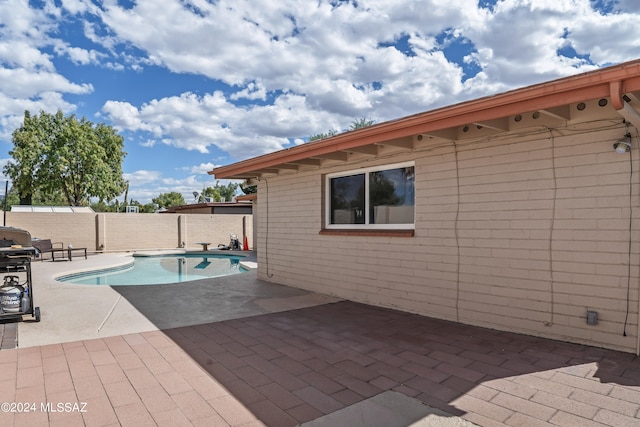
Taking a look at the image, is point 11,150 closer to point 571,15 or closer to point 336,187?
point 336,187

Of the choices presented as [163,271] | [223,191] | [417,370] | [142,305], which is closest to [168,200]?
[223,191]

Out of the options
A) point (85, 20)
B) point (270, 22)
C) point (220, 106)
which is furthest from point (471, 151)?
point (220, 106)

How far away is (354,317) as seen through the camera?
5473 millimetres

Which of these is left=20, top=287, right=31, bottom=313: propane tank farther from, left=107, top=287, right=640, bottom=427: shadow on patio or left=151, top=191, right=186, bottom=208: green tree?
left=151, top=191, right=186, bottom=208: green tree

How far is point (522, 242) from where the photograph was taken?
4.48m

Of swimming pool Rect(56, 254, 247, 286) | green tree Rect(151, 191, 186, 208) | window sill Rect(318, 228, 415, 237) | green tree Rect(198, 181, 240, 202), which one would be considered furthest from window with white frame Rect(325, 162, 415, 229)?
green tree Rect(198, 181, 240, 202)

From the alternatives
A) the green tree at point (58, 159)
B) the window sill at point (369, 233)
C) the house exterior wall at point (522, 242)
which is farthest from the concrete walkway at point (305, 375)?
the green tree at point (58, 159)

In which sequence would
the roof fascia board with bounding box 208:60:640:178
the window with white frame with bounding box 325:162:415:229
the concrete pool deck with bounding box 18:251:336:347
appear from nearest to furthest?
the roof fascia board with bounding box 208:60:640:178, the concrete pool deck with bounding box 18:251:336:347, the window with white frame with bounding box 325:162:415:229

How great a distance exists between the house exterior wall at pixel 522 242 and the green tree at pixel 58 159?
2650 centimetres

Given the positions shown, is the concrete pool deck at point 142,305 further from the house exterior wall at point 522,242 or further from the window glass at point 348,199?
the house exterior wall at point 522,242

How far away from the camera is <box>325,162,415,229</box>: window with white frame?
5859 millimetres

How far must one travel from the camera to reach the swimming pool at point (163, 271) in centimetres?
1141

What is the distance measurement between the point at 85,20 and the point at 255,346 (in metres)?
9.55

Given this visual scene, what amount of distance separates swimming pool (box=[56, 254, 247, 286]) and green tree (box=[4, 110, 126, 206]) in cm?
1446
